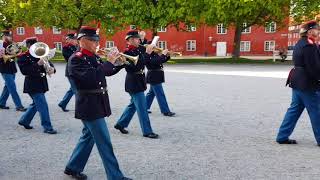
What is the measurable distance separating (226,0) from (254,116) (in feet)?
71.4

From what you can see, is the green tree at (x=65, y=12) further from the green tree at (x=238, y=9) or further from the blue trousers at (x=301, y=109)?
the blue trousers at (x=301, y=109)

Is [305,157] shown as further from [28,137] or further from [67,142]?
[28,137]

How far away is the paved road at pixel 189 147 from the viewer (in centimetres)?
588

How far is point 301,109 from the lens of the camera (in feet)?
23.9

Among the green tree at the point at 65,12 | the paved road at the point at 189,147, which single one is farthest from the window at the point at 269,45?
the paved road at the point at 189,147

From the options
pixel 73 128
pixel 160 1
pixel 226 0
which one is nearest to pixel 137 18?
pixel 160 1

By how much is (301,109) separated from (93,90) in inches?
158

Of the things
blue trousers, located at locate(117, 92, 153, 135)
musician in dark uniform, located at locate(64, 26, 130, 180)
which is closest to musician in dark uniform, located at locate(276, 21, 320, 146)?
blue trousers, located at locate(117, 92, 153, 135)

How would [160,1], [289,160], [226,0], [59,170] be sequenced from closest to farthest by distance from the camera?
[59,170] < [289,160] < [226,0] < [160,1]

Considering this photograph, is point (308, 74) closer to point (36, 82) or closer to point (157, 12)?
point (36, 82)

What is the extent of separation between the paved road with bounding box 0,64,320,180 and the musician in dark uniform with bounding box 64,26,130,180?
0.74 metres

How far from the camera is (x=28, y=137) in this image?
26.4 feet

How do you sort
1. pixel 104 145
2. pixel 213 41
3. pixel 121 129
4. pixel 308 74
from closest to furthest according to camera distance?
1. pixel 104 145
2. pixel 308 74
3. pixel 121 129
4. pixel 213 41

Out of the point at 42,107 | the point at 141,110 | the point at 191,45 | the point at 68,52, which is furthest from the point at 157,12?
the point at 191,45
